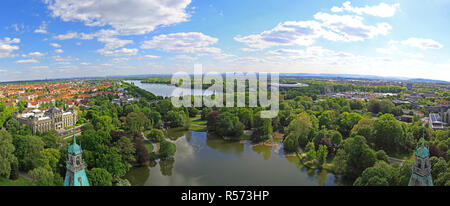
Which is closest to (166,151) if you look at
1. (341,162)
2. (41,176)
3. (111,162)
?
(111,162)

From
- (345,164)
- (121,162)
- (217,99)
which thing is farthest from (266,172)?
(217,99)

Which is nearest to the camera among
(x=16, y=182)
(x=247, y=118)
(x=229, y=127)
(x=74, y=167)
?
(x=74, y=167)

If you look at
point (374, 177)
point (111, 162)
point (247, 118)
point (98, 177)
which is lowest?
point (98, 177)

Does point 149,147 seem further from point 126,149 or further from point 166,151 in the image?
point 126,149

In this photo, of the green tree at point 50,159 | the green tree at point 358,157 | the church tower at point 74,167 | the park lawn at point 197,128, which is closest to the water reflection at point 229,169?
the green tree at point 358,157

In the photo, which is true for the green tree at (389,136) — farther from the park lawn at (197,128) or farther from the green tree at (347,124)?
the park lawn at (197,128)

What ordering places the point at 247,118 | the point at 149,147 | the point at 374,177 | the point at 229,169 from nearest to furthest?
the point at 374,177
the point at 229,169
the point at 149,147
the point at 247,118

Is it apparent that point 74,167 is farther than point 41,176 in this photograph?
No

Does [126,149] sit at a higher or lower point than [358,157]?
higher
